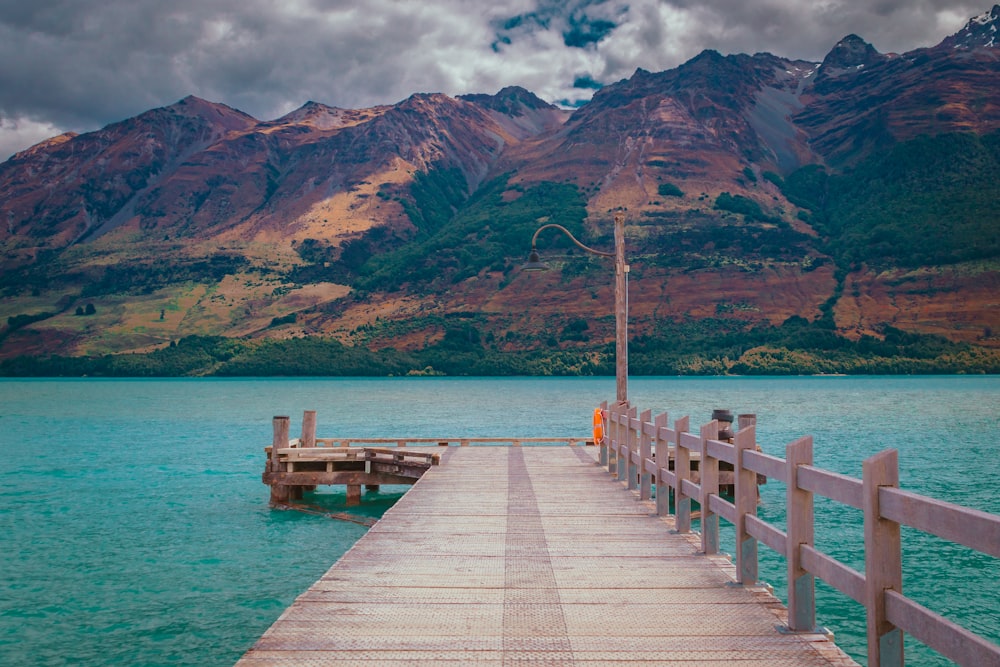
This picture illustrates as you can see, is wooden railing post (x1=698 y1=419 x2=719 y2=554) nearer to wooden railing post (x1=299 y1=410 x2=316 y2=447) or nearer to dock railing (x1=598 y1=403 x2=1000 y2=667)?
dock railing (x1=598 y1=403 x2=1000 y2=667)

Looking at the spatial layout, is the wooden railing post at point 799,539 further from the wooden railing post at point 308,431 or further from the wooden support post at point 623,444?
the wooden railing post at point 308,431

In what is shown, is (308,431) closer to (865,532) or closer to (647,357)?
(865,532)

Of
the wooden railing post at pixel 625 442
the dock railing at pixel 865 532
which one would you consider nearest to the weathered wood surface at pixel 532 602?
the dock railing at pixel 865 532

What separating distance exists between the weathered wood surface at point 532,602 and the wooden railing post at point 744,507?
19cm

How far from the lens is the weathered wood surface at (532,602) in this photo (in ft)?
19.4

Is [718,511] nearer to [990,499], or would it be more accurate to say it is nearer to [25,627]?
[25,627]

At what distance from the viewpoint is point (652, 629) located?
21.2 feet

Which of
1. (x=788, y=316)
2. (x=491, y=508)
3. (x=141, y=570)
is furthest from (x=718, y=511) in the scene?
(x=788, y=316)

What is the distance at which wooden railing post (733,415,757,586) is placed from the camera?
296 inches

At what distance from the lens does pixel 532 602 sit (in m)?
7.28

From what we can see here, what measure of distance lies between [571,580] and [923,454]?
39.3 meters

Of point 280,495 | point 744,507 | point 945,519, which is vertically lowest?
point 280,495

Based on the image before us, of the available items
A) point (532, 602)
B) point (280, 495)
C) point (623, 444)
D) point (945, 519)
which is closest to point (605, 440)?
point (623, 444)

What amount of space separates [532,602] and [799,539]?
2.23m
